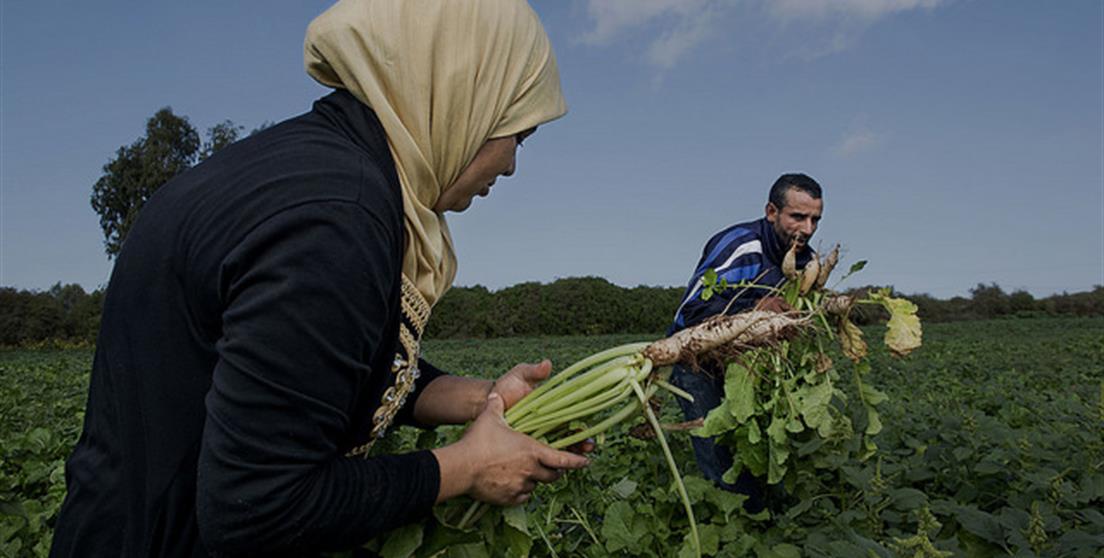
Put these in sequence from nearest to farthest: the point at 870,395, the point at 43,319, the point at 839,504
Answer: the point at 870,395 < the point at 839,504 < the point at 43,319

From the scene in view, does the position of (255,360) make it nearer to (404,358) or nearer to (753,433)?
(404,358)

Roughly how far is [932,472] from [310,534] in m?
2.61

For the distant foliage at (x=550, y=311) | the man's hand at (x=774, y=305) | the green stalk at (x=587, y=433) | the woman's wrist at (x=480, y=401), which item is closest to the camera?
the green stalk at (x=587, y=433)

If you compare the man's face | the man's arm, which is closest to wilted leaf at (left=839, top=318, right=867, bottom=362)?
the man's arm

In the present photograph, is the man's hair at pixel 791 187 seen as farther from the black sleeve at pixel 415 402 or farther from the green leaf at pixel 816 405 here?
the black sleeve at pixel 415 402

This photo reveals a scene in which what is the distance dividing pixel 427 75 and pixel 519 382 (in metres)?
0.76

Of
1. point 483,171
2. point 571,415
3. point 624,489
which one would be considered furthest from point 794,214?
point 483,171

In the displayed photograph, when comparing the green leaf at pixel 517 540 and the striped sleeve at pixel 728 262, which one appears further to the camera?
the striped sleeve at pixel 728 262

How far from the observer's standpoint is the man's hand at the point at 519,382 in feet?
6.37

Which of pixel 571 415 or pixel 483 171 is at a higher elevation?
pixel 483 171

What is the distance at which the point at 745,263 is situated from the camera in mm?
4047

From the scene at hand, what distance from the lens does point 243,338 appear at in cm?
125

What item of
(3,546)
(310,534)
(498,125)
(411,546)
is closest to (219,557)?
(310,534)

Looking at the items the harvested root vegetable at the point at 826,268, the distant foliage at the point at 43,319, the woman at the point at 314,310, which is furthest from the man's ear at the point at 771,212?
the distant foliage at the point at 43,319
